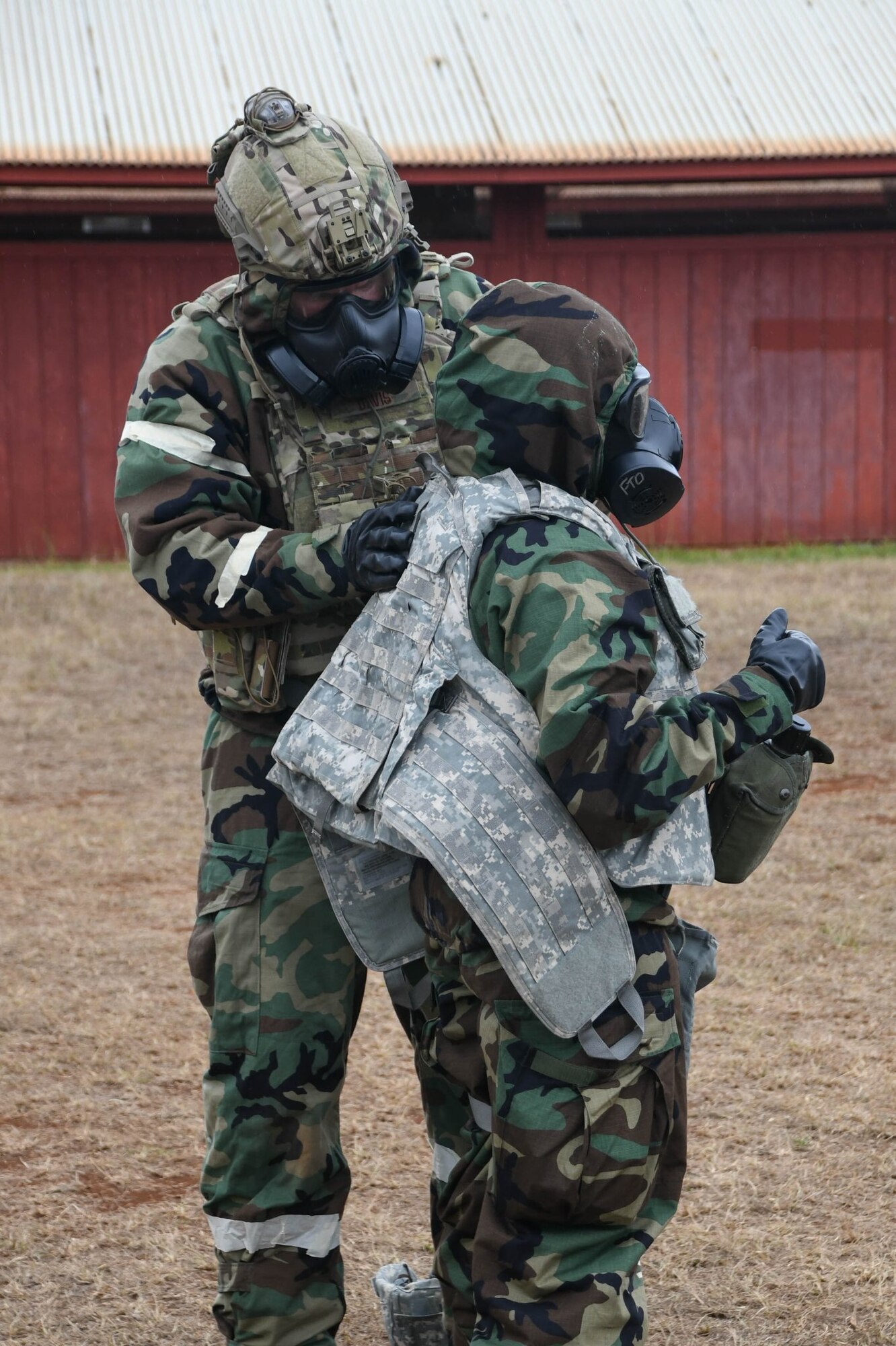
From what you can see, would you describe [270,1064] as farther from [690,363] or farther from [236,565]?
[690,363]

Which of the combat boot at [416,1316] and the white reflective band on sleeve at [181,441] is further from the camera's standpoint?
the combat boot at [416,1316]

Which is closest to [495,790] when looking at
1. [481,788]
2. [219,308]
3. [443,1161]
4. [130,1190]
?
[481,788]

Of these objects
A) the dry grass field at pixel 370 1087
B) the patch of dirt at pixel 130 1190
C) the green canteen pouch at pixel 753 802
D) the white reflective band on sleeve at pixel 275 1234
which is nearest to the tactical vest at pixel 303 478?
the green canteen pouch at pixel 753 802

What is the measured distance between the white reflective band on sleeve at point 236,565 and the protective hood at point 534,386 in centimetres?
49

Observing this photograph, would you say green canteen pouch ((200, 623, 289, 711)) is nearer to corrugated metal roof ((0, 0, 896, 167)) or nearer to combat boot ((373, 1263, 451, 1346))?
combat boot ((373, 1263, 451, 1346))

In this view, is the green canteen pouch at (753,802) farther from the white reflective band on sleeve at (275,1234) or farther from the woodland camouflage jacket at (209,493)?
the white reflective band on sleeve at (275,1234)

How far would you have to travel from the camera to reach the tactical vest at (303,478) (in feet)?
8.48

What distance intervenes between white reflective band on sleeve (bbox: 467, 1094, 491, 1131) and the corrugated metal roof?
386 inches

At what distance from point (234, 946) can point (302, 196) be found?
4.04 feet

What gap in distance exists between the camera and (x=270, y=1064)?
101 inches

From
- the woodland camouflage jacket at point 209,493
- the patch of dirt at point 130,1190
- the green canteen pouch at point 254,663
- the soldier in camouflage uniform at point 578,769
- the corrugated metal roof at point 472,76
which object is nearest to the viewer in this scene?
the soldier in camouflage uniform at point 578,769

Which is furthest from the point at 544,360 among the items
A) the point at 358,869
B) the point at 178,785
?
the point at 178,785

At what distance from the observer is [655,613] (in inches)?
79.1

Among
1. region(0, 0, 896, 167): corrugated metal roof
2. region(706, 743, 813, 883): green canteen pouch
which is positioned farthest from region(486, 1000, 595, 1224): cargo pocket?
region(0, 0, 896, 167): corrugated metal roof
